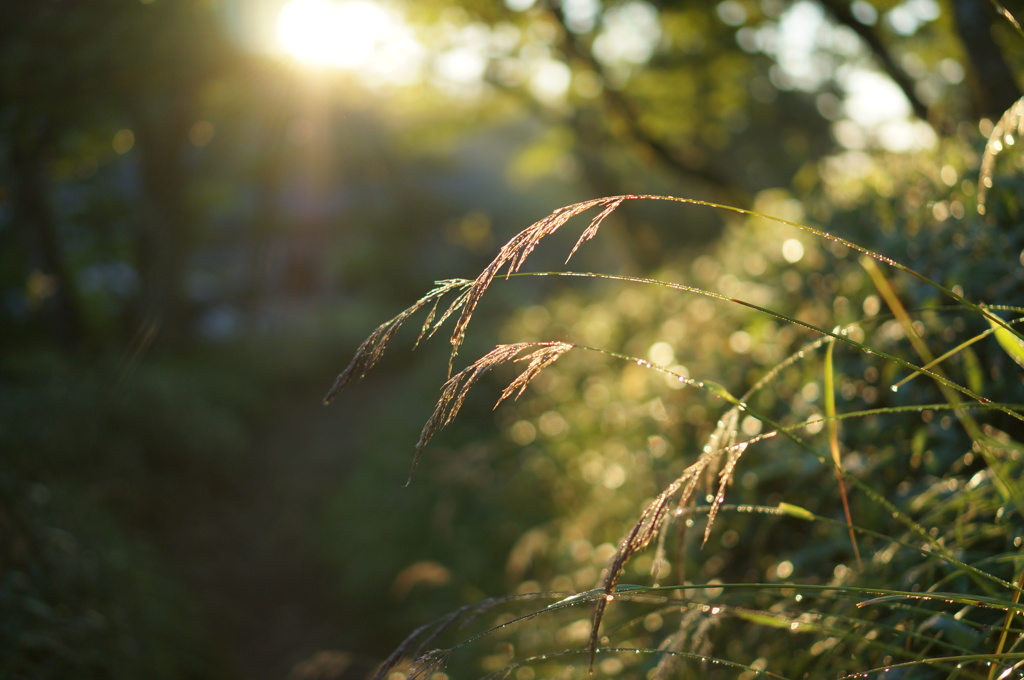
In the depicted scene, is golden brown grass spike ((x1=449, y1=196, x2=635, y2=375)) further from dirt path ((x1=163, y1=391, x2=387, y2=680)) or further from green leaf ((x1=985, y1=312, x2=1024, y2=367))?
dirt path ((x1=163, y1=391, x2=387, y2=680))

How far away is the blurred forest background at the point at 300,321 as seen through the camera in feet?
10.5

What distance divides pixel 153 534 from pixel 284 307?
1604cm

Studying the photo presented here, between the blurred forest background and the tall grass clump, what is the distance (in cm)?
7

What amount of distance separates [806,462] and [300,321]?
14.5 meters

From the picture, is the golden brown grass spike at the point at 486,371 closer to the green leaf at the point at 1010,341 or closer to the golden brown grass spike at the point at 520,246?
the golden brown grass spike at the point at 520,246

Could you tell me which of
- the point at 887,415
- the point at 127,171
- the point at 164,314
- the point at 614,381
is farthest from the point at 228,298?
the point at 887,415

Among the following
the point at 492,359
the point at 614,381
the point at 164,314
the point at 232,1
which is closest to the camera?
the point at 492,359

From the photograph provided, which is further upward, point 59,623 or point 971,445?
point 59,623

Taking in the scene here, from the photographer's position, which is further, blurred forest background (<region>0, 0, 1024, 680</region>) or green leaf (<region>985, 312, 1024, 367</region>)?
blurred forest background (<region>0, 0, 1024, 680</region>)

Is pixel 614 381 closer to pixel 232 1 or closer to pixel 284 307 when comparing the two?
pixel 232 1

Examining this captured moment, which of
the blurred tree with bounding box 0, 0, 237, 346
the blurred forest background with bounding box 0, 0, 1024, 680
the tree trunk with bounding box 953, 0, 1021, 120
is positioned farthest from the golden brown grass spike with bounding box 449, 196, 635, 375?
the blurred tree with bounding box 0, 0, 237, 346

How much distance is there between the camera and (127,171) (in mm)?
27000

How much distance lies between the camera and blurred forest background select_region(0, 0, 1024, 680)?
10.5ft

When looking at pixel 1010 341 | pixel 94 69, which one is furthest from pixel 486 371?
pixel 94 69
